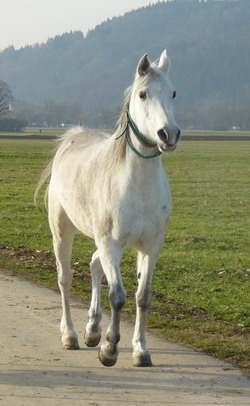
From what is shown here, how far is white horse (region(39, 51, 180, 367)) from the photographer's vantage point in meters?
6.60

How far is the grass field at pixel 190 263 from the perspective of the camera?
338 inches

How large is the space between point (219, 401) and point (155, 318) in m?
2.89

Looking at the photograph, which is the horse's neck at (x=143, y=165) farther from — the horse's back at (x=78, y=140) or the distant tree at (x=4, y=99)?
the distant tree at (x=4, y=99)

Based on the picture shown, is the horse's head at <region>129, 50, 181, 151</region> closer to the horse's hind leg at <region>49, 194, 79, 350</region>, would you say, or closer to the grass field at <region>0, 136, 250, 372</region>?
the horse's hind leg at <region>49, 194, 79, 350</region>

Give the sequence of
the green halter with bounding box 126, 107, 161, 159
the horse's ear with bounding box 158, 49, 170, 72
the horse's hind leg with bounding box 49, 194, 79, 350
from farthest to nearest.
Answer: the horse's hind leg with bounding box 49, 194, 79, 350 < the horse's ear with bounding box 158, 49, 170, 72 < the green halter with bounding box 126, 107, 161, 159

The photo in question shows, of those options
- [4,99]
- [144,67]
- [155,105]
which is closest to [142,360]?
[155,105]

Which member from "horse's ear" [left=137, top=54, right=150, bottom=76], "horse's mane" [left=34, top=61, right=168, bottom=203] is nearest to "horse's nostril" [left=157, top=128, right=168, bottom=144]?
"horse's mane" [left=34, top=61, right=168, bottom=203]

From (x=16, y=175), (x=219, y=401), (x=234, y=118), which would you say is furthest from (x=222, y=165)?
(x=234, y=118)

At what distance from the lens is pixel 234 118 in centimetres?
19462

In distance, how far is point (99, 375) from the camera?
693 centimetres

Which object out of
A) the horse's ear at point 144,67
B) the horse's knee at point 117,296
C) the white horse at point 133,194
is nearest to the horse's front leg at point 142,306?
the white horse at point 133,194

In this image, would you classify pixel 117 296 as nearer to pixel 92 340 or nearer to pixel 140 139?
pixel 92 340

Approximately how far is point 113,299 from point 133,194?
0.89 metres

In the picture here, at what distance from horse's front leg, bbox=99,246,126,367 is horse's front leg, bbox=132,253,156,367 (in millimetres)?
341
